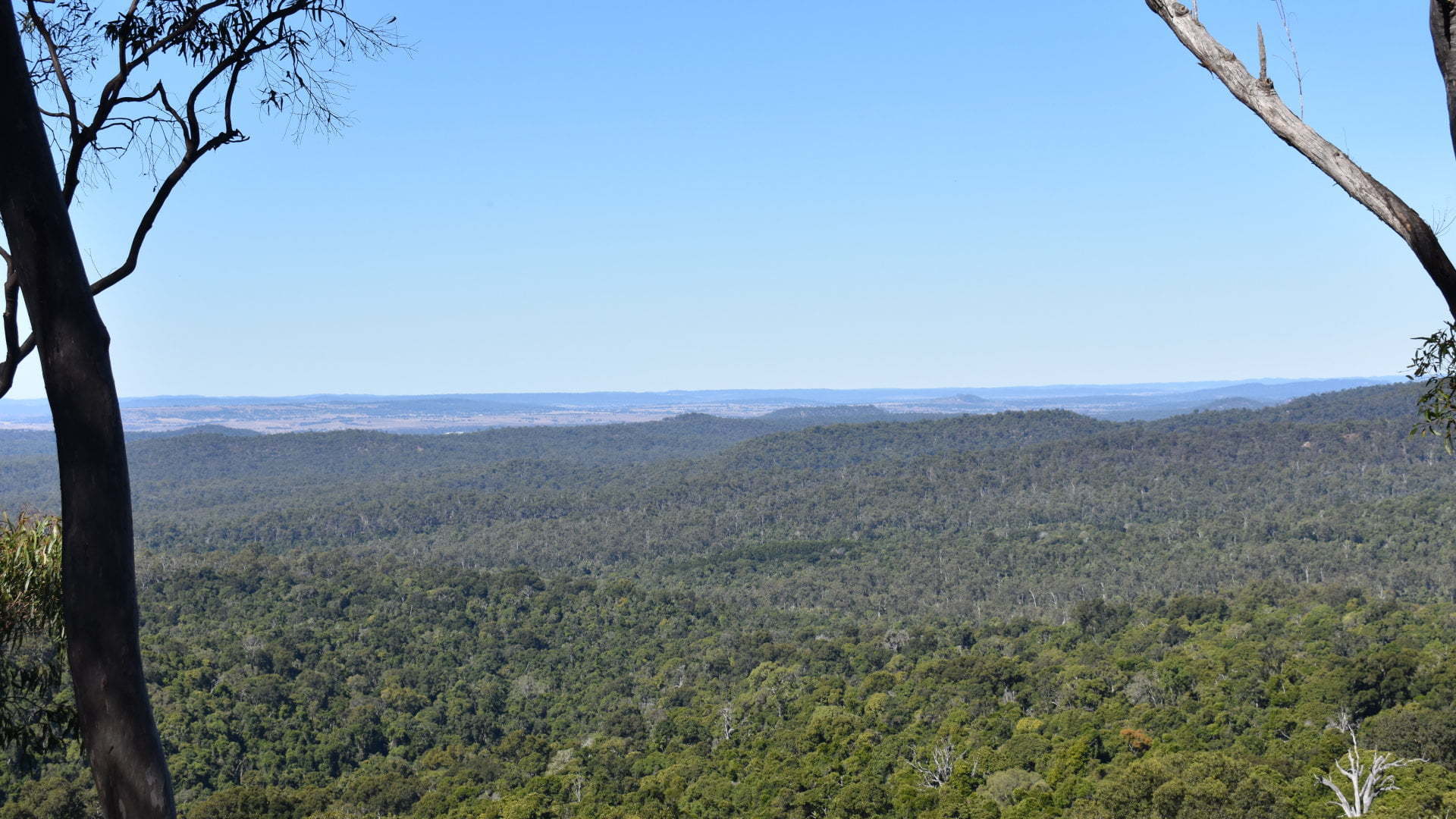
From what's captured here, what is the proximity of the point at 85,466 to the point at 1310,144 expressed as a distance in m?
4.20

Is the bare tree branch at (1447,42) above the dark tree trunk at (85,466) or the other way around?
above

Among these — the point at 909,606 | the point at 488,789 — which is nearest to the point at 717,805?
the point at 488,789

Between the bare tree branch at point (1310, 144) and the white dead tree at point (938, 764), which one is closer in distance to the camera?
the bare tree branch at point (1310, 144)

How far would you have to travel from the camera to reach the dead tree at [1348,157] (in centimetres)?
325

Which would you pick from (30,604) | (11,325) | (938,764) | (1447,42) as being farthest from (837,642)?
(1447,42)

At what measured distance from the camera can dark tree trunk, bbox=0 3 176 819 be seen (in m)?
3.22

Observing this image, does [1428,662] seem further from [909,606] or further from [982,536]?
[982,536]

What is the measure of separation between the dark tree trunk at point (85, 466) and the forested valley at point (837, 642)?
532cm

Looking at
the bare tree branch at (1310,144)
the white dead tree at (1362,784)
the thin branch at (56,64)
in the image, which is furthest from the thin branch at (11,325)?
the white dead tree at (1362,784)

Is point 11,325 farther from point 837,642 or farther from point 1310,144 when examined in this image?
point 837,642

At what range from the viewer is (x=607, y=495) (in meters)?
127

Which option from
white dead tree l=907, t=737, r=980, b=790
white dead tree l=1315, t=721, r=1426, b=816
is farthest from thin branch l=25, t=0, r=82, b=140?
white dead tree l=907, t=737, r=980, b=790

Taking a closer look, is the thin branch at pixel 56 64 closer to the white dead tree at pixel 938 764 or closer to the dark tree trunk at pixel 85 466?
the dark tree trunk at pixel 85 466

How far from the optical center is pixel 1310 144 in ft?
11.8
